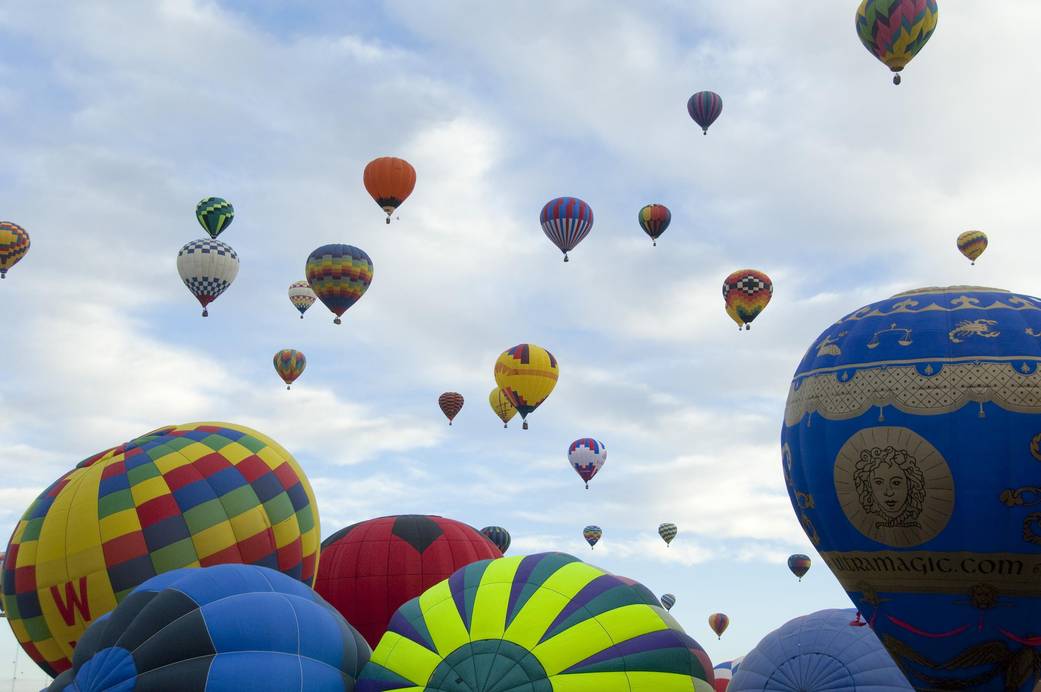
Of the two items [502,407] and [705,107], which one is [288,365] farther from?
[705,107]

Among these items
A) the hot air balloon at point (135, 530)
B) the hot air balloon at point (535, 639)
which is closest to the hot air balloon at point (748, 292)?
the hot air balloon at point (135, 530)

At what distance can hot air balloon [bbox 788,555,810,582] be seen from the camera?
46969 millimetres

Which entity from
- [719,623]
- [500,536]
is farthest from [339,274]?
[719,623]

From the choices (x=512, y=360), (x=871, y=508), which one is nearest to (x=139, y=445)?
(x=871, y=508)

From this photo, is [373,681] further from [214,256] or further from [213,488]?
[214,256]

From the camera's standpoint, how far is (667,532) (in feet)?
172

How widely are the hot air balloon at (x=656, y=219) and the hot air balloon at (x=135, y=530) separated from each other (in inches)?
959

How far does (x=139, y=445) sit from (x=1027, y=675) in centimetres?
1294

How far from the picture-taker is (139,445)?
17.8 meters

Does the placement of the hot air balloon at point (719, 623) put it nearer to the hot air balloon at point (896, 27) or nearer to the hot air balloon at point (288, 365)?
the hot air balloon at point (288, 365)

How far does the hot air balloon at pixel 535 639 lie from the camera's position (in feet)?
39.2

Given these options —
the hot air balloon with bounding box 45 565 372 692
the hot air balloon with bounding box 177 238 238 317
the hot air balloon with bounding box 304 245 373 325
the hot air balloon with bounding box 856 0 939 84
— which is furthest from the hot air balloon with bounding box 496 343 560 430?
the hot air balloon with bounding box 45 565 372 692

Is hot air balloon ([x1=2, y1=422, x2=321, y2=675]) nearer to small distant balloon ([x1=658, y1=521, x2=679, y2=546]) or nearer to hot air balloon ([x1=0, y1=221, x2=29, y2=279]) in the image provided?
hot air balloon ([x1=0, y1=221, x2=29, y2=279])

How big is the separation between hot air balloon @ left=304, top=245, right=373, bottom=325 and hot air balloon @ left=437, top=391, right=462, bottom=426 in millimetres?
10928
